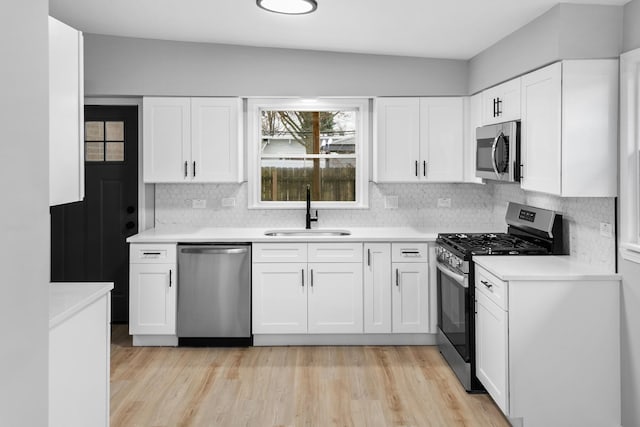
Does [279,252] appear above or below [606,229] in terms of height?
below

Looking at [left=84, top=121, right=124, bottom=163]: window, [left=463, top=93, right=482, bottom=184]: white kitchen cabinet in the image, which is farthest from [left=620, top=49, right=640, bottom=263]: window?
[left=84, top=121, right=124, bottom=163]: window

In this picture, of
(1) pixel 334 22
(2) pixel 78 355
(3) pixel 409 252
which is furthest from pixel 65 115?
(3) pixel 409 252

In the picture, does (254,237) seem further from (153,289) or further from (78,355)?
(78,355)

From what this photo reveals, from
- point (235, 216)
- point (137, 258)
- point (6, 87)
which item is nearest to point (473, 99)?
point (235, 216)

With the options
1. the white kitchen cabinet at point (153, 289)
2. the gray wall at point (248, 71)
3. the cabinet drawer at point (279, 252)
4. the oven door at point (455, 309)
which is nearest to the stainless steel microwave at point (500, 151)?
the oven door at point (455, 309)

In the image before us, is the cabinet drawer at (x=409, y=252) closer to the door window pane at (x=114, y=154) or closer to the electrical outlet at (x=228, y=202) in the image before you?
the electrical outlet at (x=228, y=202)

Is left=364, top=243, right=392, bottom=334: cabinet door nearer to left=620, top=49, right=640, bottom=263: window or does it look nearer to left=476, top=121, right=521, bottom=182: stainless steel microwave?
left=476, top=121, right=521, bottom=182: stainless steel microwave

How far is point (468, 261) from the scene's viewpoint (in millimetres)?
3559

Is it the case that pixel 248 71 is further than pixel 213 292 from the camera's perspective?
Yes

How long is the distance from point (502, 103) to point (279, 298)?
7.60 feet

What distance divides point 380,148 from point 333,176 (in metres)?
0.60

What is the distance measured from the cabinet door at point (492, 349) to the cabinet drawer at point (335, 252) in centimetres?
126

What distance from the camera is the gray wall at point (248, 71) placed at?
475 centimetres

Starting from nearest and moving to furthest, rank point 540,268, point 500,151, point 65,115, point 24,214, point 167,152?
point 24,214 → point 65,115 → point 540,268 → point 500,151 → point 167,152
